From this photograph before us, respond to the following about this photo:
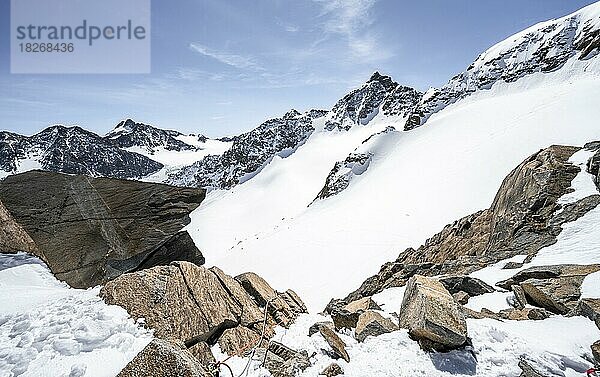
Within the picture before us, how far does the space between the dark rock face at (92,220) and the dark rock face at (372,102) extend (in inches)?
5275

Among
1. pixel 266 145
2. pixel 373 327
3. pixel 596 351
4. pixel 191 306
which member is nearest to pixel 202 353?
pixel 191 306

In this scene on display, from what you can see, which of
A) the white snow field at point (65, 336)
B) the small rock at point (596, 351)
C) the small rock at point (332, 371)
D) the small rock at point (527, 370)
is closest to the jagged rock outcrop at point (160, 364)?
the white snow field at point (65, 336)

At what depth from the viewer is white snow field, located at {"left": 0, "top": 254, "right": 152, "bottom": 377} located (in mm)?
4840

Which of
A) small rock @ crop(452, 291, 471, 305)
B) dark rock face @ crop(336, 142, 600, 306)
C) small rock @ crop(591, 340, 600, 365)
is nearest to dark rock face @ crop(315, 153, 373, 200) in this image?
dark rock face @ crop(336, 142, 600, 306)

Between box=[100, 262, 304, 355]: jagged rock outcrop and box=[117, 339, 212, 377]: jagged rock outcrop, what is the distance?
107 cm

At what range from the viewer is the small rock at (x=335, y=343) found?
7.20 m

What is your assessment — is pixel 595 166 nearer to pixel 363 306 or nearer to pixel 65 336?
pixel 363 306

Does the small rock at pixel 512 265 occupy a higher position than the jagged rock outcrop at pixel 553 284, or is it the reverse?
the jagged rock outcrop at pixel 553 284

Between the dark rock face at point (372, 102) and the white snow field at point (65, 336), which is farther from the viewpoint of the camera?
the dark rock face at point (372, 102)

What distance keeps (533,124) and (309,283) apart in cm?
3063

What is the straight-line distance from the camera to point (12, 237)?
30.8 feet

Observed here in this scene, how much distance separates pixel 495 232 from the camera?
1457cm

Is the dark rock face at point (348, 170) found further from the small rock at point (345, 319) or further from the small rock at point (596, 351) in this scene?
the small rock at point (596, 351)

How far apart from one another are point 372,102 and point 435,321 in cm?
15833
